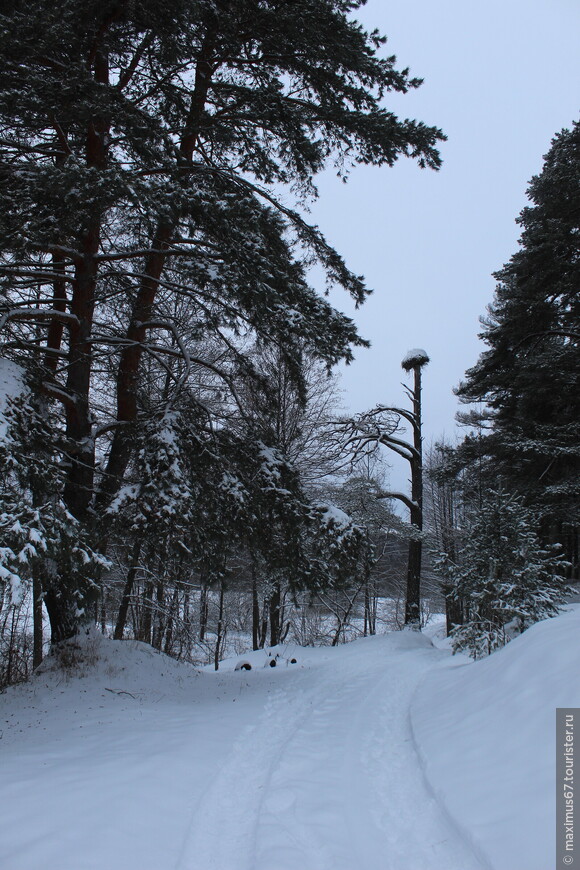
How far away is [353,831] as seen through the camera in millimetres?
3227

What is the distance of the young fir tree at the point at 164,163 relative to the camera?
5.80 meters

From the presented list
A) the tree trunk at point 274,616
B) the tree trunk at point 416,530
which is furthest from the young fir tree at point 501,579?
the tree trunk at point 274,616

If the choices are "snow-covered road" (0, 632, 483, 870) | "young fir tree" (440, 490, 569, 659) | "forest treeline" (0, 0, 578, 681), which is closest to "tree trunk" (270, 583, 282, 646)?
"forest treeline" (0, 0, 578, 681)

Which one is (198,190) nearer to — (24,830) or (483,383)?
(24,830)

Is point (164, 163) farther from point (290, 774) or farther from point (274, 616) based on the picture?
point (274, 616)

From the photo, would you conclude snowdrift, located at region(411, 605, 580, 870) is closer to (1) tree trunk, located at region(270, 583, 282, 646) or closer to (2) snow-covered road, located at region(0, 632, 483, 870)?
(2) snow-covered road, located at region(0, 632, 483, 870)

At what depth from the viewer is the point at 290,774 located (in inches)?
163

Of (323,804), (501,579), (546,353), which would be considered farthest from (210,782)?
(546,353)

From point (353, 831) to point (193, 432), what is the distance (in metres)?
5.32

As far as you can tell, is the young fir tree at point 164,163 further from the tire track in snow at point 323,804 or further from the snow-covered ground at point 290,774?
the tire track in snow at point 323,804

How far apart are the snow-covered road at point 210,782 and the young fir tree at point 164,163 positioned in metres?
1.68

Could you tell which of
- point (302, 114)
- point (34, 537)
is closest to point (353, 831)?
point (34, 537)

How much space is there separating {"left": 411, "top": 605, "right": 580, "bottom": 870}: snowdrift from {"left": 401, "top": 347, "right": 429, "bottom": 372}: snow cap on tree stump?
13.0 m

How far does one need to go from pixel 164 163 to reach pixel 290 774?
284 inches
